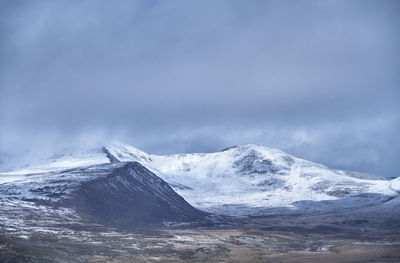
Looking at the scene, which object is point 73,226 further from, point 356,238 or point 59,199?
point 356,238

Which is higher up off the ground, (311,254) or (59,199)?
(59,199)

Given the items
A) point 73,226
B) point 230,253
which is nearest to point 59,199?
point 73,226

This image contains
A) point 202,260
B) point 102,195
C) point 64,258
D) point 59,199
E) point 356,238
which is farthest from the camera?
point 102,195

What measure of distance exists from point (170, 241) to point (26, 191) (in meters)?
91.0

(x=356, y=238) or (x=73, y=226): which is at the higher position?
(x=73, y=226)

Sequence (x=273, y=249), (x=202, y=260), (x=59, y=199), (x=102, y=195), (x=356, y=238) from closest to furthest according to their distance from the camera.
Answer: (x=202, y=260)
(x=273, y=249)
(x=356, y=238)
(x=59, y=199)
(x=102, y=195)

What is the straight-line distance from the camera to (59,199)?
582ft

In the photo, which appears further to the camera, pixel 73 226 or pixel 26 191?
pixel 26 191

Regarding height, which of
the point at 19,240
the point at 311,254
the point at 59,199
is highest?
the point at 59,199

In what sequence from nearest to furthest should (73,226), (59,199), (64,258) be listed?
(64,258)
(73,226)
(59,199)

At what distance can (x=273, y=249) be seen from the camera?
12612 centimetres

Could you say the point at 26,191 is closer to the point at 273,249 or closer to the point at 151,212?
the point at 151,212

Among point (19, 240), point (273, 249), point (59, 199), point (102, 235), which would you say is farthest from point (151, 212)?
point (19, 240)

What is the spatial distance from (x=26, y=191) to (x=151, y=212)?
190 ft
